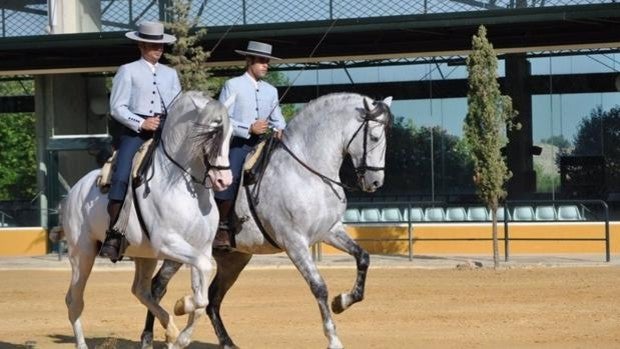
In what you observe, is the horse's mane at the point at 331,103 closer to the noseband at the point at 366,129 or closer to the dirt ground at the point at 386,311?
the noseband at the point at 366,129

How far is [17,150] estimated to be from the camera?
40594 millimetres

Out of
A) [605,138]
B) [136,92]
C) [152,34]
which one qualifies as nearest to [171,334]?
[136,92]

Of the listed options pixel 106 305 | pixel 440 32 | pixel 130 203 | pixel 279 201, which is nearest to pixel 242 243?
pixel 279 201

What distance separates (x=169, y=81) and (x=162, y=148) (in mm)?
959

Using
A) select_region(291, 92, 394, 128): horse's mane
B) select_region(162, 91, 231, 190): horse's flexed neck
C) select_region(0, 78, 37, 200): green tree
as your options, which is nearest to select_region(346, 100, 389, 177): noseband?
select_region(291, 92, 394, 128): horse's mane

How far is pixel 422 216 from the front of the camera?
28391 mm

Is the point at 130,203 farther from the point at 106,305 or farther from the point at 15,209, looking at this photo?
the point at 15,209

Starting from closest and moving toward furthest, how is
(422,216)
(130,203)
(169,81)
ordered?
(130,203) → (169,81) → (422,216)

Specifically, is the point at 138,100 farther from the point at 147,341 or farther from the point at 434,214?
the point at 434,214

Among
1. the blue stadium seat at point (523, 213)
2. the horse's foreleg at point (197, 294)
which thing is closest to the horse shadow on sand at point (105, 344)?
the horse's foreleg at point (197, 294)

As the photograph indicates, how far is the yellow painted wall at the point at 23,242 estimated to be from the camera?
29844mm

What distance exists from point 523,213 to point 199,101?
17.6 m

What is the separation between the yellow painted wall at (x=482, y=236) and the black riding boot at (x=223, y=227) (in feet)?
50.8

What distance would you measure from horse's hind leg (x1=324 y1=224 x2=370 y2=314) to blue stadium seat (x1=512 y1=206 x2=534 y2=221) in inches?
623
